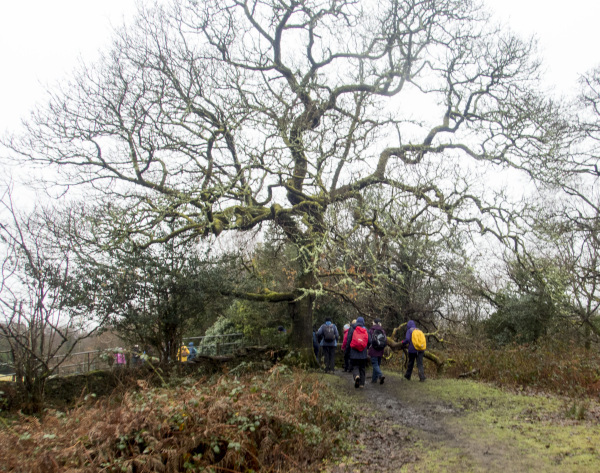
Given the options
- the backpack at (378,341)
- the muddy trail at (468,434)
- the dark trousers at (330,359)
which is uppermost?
the backpack at (378,341)

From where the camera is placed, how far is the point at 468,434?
5.57 meters

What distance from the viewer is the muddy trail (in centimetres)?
447

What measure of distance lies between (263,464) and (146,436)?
4.40 feet

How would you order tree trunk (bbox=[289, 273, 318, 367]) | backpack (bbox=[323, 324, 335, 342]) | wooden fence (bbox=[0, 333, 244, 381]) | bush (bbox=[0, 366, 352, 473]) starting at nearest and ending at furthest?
bush (bbox=[0, 366, 352, 473]) < backpack (bbox=[323, 324, 335, 342]) < tree trunk (bbox=[289, 273, 318, 367]) < wooden fence (bbox=[0, 333, 244, 381])

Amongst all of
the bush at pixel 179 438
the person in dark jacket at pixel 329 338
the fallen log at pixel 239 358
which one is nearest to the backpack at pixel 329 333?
the person in dark jacket at pixel 329 338

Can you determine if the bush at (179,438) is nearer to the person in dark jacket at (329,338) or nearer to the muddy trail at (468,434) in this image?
the muddy trail at (468,434)

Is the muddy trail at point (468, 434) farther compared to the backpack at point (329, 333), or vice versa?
the backpack at point (329, 333)

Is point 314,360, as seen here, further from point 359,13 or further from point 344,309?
point 359,13

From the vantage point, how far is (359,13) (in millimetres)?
12195

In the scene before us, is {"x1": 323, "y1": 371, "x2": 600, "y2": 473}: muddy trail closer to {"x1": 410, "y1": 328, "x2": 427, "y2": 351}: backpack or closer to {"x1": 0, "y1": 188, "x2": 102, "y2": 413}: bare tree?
{"x1": 410, "y1": 328, "x2": 427, "y2": 351}: backpack

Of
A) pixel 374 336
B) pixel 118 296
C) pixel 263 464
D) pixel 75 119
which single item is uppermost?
pixel 75 119

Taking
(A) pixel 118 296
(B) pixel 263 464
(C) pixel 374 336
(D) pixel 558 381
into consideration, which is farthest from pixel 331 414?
(A) pixel 118 296

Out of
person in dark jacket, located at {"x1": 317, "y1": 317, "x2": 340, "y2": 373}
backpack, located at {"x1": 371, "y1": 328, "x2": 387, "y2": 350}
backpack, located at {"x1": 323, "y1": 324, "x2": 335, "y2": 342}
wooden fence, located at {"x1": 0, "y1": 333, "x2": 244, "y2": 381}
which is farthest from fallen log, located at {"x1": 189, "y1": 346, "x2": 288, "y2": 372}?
backpack, located at {"x1": 371, "y1": 328, "x2": 387, "y2": 350}

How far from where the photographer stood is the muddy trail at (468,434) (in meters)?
4.47
